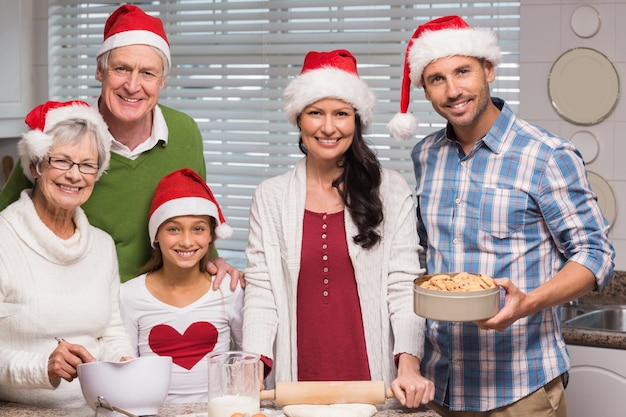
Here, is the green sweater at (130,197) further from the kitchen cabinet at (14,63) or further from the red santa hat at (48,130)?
the kitchen cabinet at (14,63)

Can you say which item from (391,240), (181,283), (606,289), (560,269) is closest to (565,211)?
(560,269)

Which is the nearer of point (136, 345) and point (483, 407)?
point (483, 407)

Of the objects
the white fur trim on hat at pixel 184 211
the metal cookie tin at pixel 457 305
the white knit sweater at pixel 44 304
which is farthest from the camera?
the white fur trim on hat at pixel 184 211

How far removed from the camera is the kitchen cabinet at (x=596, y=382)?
8.44 feet

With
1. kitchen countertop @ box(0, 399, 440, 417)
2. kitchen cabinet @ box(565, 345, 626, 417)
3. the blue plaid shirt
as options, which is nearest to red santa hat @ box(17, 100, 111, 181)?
kitchen countertop @ box(0, 399, 440, 417)

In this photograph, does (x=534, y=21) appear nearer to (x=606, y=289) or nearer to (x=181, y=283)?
(x=606, y=289)

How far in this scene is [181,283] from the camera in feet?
7.24

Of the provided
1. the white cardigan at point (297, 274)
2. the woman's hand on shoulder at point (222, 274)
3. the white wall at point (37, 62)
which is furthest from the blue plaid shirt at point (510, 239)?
the white wall at point (37, 62)

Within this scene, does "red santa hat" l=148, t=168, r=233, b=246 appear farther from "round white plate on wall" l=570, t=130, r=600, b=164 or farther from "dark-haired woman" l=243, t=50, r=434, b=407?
"round white plate on wall" l=570, t=130, r=600, b=164

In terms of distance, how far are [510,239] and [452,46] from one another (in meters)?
0.46

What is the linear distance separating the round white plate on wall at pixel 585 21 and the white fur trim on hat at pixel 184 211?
1.48 m

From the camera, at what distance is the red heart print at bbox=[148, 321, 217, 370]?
215 cm

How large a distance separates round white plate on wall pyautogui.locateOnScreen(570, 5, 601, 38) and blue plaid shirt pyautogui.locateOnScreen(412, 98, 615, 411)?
107 centimetres

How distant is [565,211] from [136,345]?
1102 mm
